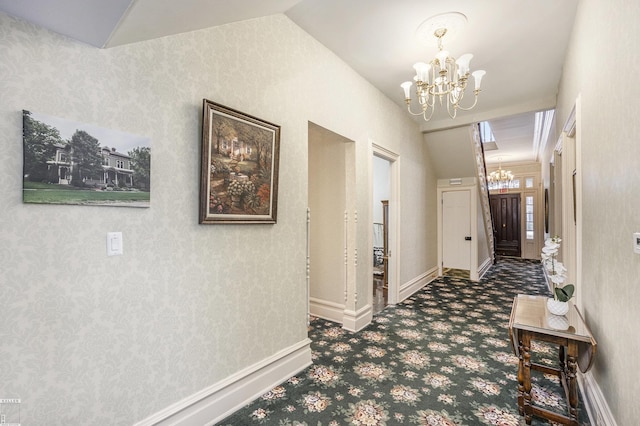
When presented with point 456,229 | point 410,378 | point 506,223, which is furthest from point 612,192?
point 506,223

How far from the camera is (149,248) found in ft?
5.10

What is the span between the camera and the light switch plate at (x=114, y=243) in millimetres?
1411

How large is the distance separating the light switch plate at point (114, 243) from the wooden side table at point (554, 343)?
2326mm

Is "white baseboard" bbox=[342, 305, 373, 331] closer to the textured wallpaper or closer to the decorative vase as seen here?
the textured wallpaper

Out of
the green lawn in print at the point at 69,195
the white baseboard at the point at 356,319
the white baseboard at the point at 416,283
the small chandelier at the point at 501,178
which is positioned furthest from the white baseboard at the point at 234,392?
the small chandelier at the point at 501,178

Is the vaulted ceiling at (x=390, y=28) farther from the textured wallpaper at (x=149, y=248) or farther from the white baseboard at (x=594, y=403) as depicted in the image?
the white baseboard at (x=594, y=403)

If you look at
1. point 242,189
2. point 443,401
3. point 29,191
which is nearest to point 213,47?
point 242,189

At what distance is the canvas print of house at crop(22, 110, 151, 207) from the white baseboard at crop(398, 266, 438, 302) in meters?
3.80

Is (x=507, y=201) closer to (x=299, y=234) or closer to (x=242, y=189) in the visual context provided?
(x=299, y=234)

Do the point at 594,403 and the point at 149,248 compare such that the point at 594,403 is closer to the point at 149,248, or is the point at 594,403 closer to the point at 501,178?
the point at 149,248

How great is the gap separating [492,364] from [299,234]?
6.67 ft

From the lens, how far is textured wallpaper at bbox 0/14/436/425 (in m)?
1.19

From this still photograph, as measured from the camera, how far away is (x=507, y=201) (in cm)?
903

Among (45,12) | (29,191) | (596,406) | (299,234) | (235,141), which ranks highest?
(45,12)
